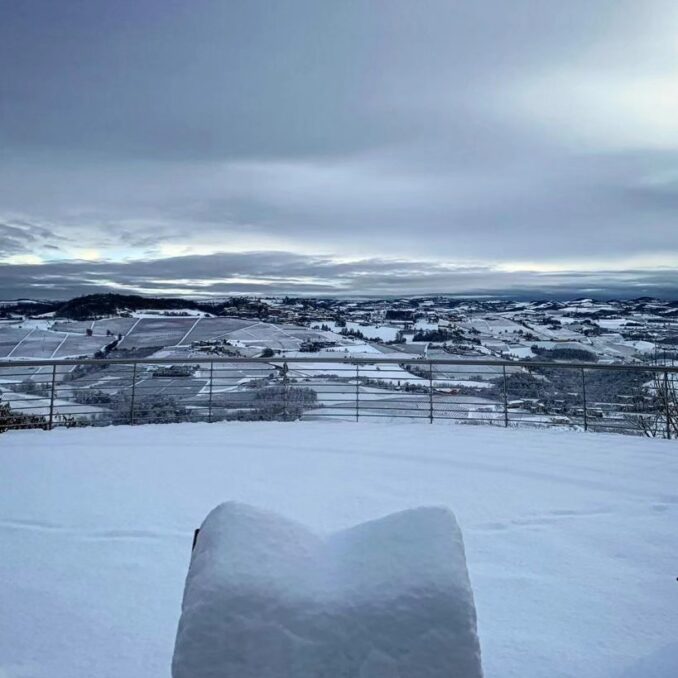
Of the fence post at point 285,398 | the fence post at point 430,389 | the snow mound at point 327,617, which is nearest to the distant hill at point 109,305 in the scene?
the fence post at point 285,398

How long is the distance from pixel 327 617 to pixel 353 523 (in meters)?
3.65

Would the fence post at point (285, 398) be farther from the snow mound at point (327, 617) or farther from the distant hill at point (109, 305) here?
the distant hill at point (109, 305)

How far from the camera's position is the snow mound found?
3.35 ft

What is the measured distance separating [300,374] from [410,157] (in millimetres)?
5195

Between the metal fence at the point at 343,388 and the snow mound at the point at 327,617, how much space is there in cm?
740

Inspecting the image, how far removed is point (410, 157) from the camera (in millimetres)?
11648

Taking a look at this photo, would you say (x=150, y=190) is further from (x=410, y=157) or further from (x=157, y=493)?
(x=157, y=493)

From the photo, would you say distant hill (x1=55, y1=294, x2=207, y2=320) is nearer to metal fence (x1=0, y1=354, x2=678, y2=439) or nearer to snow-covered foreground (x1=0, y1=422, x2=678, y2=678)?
metal fence (x1=0, y1=354, x2=678, y2=439)

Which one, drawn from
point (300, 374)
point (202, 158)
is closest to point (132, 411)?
point (300, 374)

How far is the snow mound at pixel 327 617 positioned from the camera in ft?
3.35

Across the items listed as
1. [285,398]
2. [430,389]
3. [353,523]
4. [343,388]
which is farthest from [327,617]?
[343,388]

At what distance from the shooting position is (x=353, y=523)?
457 centimetres

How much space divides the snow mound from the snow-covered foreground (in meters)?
1.97

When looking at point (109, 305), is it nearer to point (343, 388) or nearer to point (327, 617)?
point (343, 388)
